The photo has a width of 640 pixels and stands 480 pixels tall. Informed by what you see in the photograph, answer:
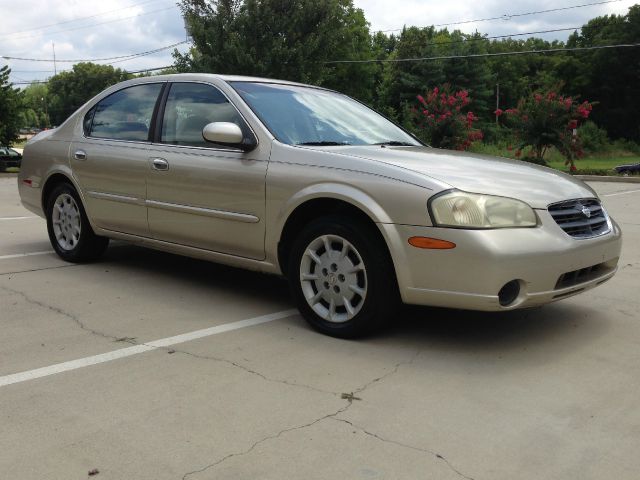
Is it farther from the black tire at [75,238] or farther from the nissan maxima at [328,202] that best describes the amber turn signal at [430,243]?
the black tire at [75,238]

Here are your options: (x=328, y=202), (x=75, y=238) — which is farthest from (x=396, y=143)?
(x=75, y=238)

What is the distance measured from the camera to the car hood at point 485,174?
372cm

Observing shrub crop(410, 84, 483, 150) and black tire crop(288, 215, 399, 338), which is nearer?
black tire crop(288, 215, 399, 338)

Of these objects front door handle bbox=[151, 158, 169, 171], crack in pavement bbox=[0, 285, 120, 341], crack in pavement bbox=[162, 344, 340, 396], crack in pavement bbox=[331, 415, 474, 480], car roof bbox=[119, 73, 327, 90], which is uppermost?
car roof bbox=[119, 73, 327, 90]

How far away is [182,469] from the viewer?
247 cm

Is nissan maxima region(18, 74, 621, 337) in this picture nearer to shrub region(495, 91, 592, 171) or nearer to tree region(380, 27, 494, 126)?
shrub region(495, 91, 592, 171)

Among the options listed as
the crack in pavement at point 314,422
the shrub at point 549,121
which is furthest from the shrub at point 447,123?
the crack in pavement at point 314,422

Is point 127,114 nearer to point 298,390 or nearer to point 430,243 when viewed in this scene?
point 430,243

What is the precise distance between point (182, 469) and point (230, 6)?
27.1m

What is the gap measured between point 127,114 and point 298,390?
11.1 ft

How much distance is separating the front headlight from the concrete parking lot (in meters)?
0.77

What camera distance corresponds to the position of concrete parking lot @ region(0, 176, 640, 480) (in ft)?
8.35

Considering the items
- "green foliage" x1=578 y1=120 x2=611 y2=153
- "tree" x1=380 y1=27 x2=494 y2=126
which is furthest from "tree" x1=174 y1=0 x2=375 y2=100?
"green foliage" x1=578 y1=120 x2=611 y2=153

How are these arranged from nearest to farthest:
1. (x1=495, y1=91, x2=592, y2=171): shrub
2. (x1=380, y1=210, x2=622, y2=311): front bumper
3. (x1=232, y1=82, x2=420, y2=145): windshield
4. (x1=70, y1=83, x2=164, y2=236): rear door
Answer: (x1=380, y1=210, x2=622, y2=311): front bumper < (x1=232, y1=82, x2=420, y2=145): windshield < (x1=70, y1=83, x2=164, y2=236): rear door < (x1=495, y1=91, x2=592, y2=171): shrub
